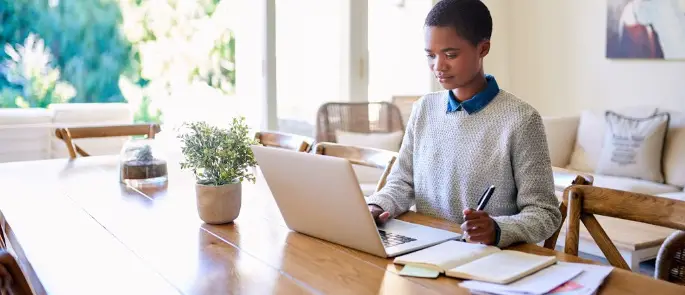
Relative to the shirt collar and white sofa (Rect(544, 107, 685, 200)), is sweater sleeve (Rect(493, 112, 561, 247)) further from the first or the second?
white sofa (Rect(544, 107, 685, 200))

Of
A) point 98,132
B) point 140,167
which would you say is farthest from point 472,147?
point 98,132

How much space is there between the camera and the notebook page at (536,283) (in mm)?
964

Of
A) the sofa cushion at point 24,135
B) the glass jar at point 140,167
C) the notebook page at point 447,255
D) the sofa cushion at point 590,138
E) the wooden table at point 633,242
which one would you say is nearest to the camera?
the notebook page at point 447,255

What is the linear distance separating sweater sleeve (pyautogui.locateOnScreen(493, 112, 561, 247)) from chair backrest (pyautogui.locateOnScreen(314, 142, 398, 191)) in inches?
20.7

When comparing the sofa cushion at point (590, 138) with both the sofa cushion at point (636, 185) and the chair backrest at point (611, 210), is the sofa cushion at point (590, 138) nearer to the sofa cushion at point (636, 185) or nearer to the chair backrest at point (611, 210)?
the sofa cushion at point (636, 185)

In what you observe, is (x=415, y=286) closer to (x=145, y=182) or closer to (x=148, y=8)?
(x=145, y=182)

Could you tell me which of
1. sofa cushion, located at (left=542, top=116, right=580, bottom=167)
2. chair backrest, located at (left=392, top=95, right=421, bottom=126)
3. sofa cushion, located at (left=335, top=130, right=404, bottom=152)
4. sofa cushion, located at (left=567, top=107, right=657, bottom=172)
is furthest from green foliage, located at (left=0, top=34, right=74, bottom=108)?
sofa cushion, located at (left=567, top=107, right=657, bottom=172)

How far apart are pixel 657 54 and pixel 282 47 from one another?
2.33 metres

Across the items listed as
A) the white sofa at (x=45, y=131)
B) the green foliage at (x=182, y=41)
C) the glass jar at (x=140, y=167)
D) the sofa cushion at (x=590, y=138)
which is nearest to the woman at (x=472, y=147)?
the glass jar at (x=140, y=167)

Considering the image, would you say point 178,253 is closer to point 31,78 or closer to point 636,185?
point 636,185

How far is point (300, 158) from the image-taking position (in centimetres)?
122

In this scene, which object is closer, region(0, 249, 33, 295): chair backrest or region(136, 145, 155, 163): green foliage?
region(0, 249, 33, 295): chair backrest

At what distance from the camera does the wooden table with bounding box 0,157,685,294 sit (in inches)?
40.8

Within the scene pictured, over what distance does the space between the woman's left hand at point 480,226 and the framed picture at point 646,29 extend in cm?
329
